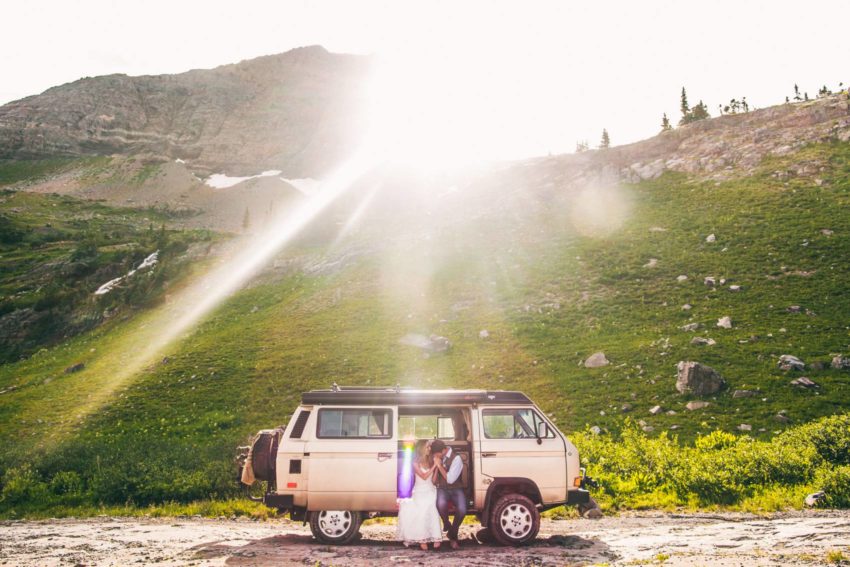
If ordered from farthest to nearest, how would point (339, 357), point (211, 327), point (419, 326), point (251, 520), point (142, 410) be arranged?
point (211, 327) < point (419, 326) < point (339, 357) < point (142, 410) < point (251, 520)

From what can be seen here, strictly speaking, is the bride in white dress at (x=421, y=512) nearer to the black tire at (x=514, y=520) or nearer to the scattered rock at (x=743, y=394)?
the black tire at (x=514, y=520)

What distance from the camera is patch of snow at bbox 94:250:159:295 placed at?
60525 mm

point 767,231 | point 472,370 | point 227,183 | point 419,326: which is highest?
point 227,183

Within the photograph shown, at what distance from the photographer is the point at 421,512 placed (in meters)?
11.5

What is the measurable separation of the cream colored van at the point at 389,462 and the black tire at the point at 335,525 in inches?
0.9

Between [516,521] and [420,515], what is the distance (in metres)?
2.23

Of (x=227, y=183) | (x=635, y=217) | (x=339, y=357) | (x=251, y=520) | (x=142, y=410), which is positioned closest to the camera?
(x=251, y=520)

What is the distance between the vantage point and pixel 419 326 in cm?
3944

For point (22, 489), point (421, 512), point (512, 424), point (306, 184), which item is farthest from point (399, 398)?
point (306, 184)

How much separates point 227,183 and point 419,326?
15584 cm

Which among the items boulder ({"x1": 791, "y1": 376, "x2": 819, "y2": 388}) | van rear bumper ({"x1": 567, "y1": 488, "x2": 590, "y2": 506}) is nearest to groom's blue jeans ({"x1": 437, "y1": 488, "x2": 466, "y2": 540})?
van rear bumper ({"x1": 567, "y1": 488, "x2": 590, "y2": 506})

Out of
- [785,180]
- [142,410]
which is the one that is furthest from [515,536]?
[785,180]

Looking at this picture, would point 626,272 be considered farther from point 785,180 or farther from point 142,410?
point 142,410

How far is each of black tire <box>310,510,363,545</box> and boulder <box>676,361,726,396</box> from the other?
20.3m
